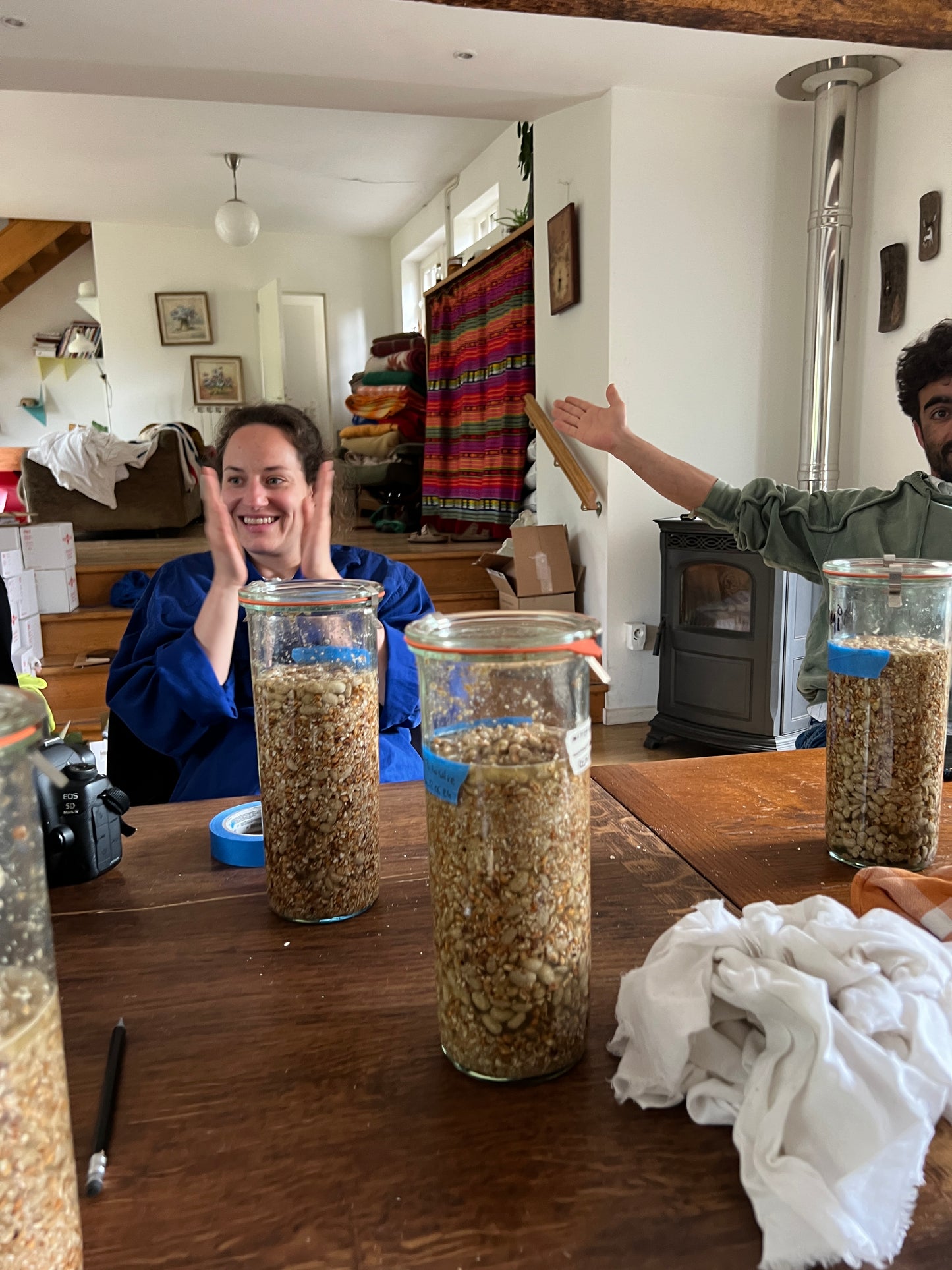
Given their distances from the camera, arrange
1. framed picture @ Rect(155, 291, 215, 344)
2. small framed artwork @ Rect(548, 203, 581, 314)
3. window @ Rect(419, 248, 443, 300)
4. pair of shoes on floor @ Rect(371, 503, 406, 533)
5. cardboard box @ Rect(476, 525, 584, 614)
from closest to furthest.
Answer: small framed artwork @ Rect(548, 203, 581, 314), cardboard box @ Rect(476, 525, 584, 614), pair of shoes on floor @ Rect(371, 503, 406, 533), window @ Rect(419, 248, 443, 300), framed picture @ Rect(155, 291, 215, 344)

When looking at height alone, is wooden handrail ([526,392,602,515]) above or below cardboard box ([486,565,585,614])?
above

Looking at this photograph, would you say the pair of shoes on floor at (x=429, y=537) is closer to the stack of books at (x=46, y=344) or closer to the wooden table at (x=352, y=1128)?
the wooden table at (x=352, y=1128)

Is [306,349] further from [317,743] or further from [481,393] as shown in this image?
[317,743]

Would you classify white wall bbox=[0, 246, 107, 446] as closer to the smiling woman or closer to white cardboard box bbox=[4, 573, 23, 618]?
white cardboard box bbox=[4, 573, 23, 618]

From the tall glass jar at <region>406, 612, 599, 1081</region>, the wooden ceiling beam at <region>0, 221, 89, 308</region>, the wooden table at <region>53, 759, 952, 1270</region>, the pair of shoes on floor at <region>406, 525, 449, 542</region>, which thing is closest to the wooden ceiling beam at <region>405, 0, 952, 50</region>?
the tall glass jar at <region>406, 612, 599, 1081</region>

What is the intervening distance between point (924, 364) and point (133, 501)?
5.61 m

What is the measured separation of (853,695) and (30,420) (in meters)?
10.0

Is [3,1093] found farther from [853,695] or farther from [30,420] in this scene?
[30,420]

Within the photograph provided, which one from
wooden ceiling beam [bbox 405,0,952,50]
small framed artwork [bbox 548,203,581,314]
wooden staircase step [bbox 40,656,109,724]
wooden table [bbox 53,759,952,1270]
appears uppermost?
small framed artwork [bbox 548,203,581,314]

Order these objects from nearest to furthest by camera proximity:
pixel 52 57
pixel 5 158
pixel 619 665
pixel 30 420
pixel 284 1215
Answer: pixel 284 1215, pixel 52 57, pixel 619 665, pixel 5 158, pixel 30 420

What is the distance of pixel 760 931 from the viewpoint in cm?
63

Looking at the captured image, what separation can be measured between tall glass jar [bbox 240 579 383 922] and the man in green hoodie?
3.22ft

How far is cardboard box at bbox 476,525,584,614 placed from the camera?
412 cm

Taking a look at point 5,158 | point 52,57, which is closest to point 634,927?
point 52,57
